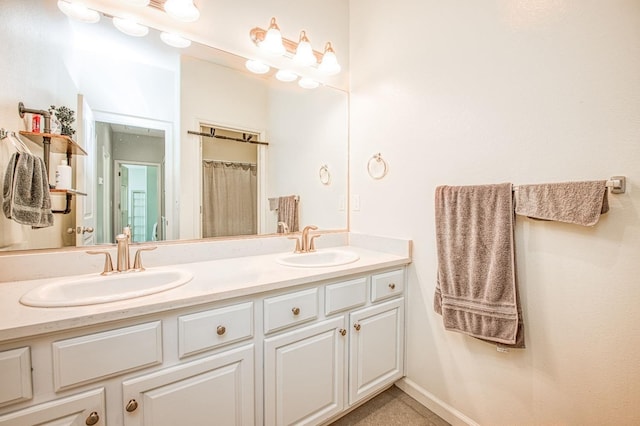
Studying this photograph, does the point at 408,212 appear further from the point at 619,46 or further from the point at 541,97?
the point at 619,46

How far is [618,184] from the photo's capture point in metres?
0.93

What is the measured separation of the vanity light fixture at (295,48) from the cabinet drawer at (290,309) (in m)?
1.44

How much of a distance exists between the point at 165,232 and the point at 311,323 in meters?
0.89

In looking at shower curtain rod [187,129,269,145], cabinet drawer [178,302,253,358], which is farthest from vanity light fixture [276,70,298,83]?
cabinet drawer [178,302,253,358]

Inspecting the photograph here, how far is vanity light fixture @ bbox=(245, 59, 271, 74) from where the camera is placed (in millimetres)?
1686

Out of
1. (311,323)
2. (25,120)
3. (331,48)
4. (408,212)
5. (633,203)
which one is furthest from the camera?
(331,48)

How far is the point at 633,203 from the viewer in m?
0.93

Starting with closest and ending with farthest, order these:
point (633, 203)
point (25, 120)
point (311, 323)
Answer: point (633, 203) < point (25, 120) < point (311, 323)

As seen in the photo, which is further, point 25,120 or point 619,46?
point 25,120

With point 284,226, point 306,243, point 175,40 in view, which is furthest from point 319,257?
point 175,40

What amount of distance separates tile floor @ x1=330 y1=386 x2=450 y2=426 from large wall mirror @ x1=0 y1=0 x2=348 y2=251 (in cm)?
Answer: 118

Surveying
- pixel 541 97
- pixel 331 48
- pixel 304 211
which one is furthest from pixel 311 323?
pixel 331 48

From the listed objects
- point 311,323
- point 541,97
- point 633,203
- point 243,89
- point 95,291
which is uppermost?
point 243,89

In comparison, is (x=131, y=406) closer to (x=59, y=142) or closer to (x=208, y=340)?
(x=208, y=340)
